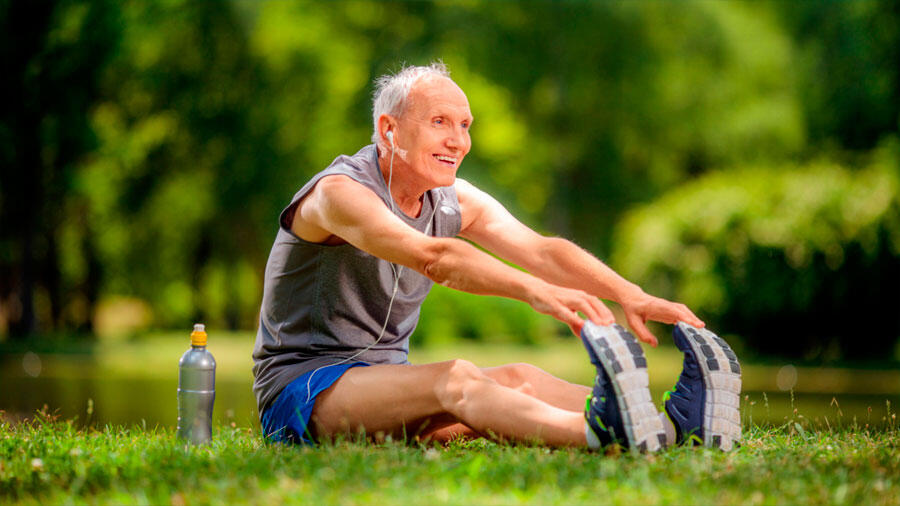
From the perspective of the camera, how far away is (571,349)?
17.9m

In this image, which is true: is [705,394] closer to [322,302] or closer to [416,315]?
[416,315]

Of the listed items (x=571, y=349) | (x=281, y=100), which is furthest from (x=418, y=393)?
(x=281, y=100)

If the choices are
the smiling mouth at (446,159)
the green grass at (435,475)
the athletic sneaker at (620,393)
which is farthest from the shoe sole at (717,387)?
the smiling mouth at (446,159)

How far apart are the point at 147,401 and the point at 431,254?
21.6 feet

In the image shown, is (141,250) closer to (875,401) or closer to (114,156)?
(114,156)

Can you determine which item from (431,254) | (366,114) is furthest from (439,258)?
(366,114)

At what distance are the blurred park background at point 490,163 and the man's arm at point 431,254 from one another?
5.60m

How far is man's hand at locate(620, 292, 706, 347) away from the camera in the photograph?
3.98 meters

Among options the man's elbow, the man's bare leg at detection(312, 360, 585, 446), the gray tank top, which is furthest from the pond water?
the man's elbow

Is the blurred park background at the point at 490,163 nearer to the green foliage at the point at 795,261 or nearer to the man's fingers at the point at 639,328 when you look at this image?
the green foliage at the point at 795,261

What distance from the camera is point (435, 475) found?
319 centimetres

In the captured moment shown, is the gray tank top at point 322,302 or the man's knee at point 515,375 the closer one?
the man's knee at point 515,375

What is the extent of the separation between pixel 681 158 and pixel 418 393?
28.6 m

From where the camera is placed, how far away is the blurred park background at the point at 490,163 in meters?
15.4
